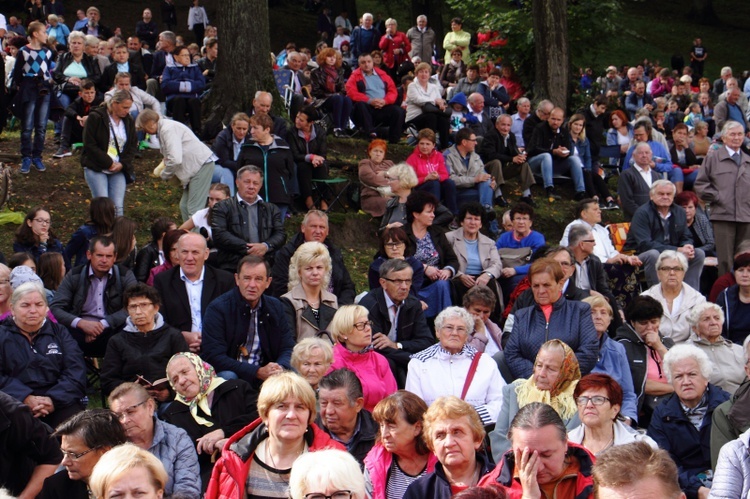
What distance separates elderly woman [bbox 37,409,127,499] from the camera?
5230 mm

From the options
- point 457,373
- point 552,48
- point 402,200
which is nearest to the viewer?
point 457,373

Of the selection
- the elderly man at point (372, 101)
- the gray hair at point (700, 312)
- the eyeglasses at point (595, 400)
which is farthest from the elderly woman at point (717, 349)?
the elderly man at point (372, 101)

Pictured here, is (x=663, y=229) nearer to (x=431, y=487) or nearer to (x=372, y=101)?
(x=372, y=101)

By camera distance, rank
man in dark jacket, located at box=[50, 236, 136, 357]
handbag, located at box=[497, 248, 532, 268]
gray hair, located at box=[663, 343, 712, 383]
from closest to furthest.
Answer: gray hair, located at box=[663, 343, 712, 383], man in dark jacket, located at box=[50, 236, 136, 357], handbag, located at box=[497, 248, 532, 268]

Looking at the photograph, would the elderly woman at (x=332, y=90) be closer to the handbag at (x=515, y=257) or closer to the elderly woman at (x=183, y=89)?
the elderly woman at (x=183, y=89)

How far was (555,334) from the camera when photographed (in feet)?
25.6

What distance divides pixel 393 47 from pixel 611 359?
11.9 m

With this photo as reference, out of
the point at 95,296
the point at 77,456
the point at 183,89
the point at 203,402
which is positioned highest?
the point at 183,89

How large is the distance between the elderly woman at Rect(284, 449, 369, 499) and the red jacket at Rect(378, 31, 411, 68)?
14457 millimetres

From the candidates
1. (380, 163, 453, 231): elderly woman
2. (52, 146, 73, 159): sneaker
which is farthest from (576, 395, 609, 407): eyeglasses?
(52, 146, 73, 159): sneaker

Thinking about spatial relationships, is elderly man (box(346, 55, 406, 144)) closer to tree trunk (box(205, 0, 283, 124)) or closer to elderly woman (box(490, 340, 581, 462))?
tree trunk (box(205, 0, 283, 124))

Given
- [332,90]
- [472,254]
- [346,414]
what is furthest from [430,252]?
[332,90]

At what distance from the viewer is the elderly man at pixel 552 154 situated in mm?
13797

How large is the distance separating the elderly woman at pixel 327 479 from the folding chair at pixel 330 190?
774 centimetres
